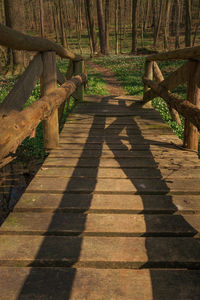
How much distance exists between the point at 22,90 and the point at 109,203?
1.53m

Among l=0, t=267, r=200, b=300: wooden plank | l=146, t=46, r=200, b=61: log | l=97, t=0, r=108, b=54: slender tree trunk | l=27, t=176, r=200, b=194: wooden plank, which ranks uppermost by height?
l=97, t=0, r=108, b=54: slender tree trunk

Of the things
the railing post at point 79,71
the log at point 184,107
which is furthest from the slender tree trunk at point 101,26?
the log at point 184,107

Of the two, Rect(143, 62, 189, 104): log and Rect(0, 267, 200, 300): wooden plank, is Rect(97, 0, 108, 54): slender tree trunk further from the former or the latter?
Rect(0, 267, 200, 300): wooden plank

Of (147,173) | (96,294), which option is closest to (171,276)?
(96,294)

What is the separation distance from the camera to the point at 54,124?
4.45m

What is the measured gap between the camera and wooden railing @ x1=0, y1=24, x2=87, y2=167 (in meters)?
2.02

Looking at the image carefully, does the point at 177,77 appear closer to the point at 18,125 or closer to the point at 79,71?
the point at 18,125

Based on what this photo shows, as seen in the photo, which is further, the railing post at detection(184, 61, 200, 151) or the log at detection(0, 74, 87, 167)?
the railing post at detection(184, 61, 200, 151)

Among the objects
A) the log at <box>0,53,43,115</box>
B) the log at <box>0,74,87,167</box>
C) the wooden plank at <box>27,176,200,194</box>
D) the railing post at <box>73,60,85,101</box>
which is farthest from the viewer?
the railing post at <box>73,60,85,101</box>

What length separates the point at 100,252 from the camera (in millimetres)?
1996

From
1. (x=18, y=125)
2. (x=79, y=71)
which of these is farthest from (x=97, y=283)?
(x=79, y=71)


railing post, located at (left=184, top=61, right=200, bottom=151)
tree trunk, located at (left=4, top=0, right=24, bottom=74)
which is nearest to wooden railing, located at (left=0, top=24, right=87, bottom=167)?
railing post, located at (left=184, top=61, right=200, bottom=151)

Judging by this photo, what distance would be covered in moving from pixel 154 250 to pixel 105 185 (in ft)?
3.96

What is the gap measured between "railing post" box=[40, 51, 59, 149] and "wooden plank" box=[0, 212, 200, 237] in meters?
1.96
